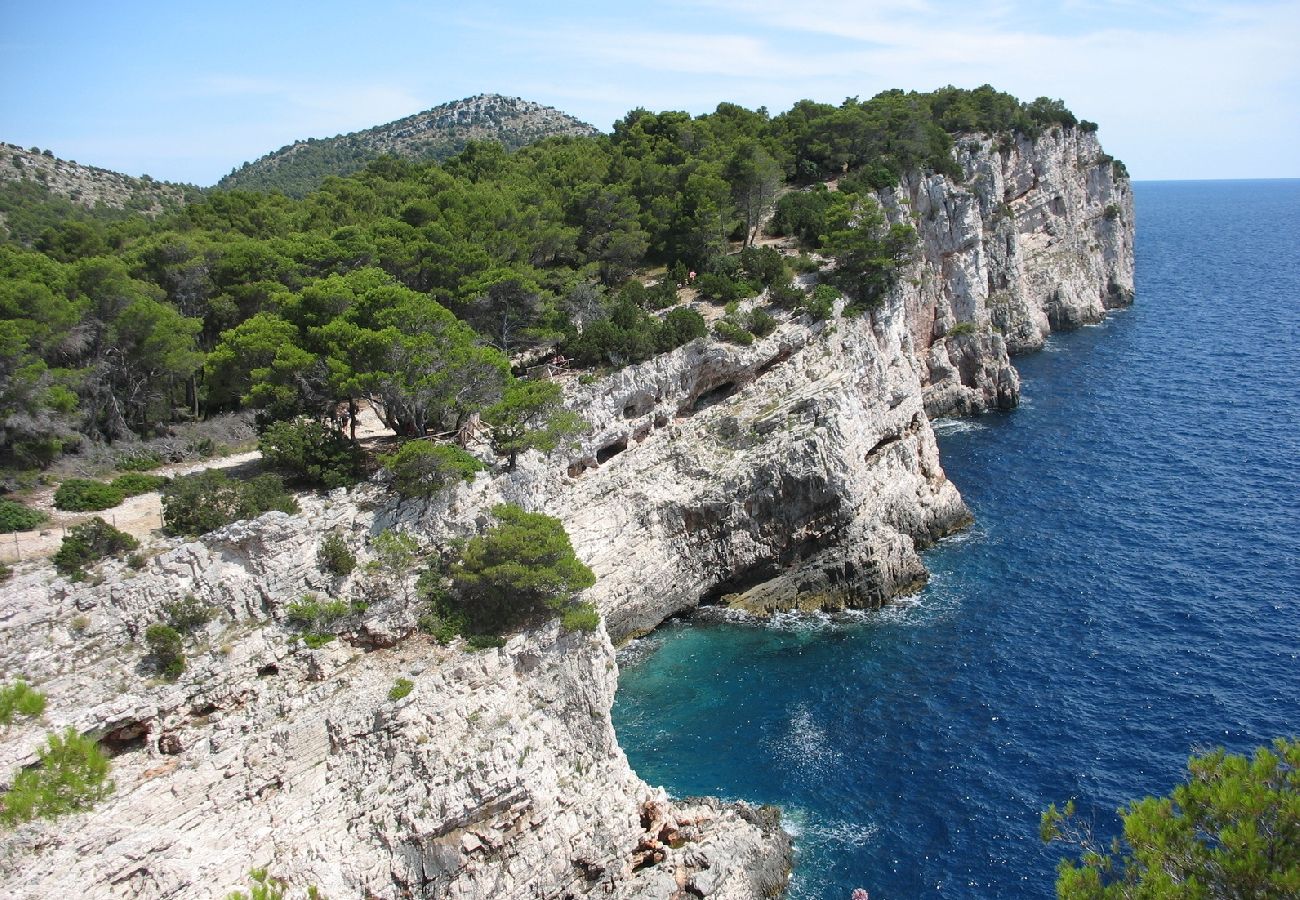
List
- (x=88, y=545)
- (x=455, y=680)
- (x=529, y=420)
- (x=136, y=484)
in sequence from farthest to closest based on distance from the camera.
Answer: (x=529, y=420) < (x=136, y=484) < (x=455, y=680) < (x=88, y=545)

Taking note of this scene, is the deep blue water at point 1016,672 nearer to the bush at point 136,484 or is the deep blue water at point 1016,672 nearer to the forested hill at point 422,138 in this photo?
the bush at point 136,484

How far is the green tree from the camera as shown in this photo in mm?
32812

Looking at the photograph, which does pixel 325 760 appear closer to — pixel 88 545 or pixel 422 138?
pixel 88 545

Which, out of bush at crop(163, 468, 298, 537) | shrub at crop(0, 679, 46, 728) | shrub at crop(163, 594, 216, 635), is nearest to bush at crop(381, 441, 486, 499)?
bush at crop(163, 468, 298, 537)

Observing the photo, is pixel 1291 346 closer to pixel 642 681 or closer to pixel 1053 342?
pixel 1053 342

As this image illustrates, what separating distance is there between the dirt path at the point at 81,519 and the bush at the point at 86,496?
0.60 feet

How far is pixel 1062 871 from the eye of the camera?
509 inches

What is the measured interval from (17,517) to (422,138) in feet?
410

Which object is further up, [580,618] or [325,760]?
[580,618]

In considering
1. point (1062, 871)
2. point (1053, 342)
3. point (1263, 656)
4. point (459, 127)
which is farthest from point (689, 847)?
point (459, 127)

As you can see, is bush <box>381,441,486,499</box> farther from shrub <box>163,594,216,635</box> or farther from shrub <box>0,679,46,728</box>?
shrub <box>0,679,46,728</box>

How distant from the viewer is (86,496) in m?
27.2

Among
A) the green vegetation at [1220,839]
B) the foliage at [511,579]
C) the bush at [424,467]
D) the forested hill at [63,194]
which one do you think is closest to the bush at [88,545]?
the bush at [424,467]

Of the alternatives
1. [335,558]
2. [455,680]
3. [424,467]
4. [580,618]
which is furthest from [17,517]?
[580,618]
